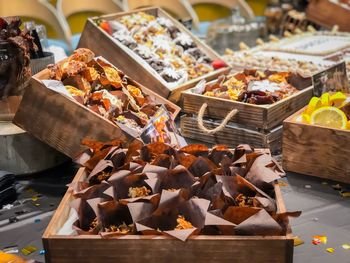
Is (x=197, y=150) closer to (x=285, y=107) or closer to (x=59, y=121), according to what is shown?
(x=59, y=121)

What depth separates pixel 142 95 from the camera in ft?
6.12

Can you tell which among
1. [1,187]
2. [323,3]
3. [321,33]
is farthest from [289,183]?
[323,3]

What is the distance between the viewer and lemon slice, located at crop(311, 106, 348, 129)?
165 centimetres

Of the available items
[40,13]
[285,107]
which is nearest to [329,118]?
[285,107]

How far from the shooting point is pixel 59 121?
5.31ft

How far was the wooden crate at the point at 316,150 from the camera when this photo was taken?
5.34 feet

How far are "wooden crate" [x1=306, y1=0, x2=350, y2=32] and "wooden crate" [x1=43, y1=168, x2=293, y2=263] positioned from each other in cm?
320

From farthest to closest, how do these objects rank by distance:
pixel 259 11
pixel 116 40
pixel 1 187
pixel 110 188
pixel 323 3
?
pixel 259 11, pixel 323 3, pixel 116 40, pixel 1 187, pixel 110 188

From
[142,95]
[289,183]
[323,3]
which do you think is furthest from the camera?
[323,3]

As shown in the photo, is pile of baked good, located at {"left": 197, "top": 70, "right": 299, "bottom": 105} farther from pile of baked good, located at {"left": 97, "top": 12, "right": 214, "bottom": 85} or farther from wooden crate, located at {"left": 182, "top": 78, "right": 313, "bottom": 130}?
pile of baked good, located at {"left": 97, "top": 12, "right": 214, "bottom": 85}

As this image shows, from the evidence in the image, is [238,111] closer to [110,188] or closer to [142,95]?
[142,95]

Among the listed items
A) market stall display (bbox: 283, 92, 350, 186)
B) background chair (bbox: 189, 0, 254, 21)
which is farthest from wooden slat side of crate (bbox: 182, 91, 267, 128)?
background chair (bbox: 189, 0, 254, 21)

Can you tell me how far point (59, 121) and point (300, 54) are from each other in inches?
70.7

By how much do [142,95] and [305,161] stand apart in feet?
2.00
